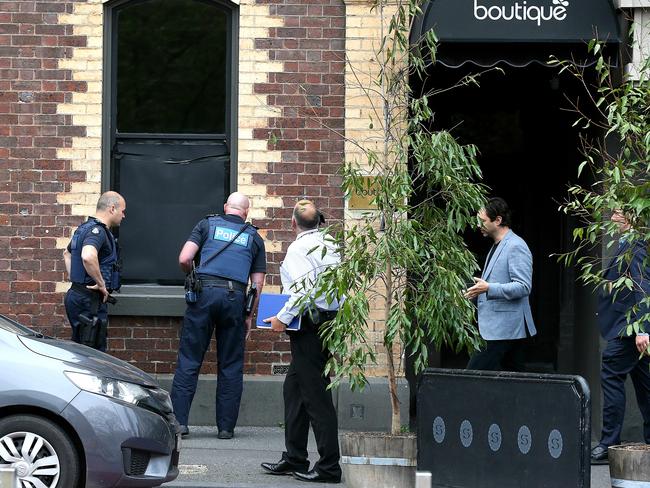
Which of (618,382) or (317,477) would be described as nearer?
(317,477)

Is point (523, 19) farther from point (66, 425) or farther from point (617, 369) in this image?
point (66, 425)

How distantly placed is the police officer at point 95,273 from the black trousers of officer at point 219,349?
0.69 m

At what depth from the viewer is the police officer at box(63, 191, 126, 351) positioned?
9422 millimetres

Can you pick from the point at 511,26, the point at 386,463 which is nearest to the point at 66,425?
the point at 386,463

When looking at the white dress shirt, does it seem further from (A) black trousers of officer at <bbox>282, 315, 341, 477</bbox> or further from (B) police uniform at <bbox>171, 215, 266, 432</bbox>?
(B) police uniform at <bbox>171, 215, 266, 432</bbox>

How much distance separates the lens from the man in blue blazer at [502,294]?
8.81 meters

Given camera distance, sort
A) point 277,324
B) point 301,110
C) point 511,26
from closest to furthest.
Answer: point 277,324
point 511,26
point 301,110

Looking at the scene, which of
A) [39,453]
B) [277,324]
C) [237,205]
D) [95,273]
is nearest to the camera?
[39,453]

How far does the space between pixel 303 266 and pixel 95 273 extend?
2.09 meters

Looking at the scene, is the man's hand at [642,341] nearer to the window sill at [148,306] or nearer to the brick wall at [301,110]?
the brick wall at [301,110]

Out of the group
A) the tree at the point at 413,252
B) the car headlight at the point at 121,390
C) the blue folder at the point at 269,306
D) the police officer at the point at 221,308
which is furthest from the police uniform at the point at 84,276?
the tree at the point at 413,252

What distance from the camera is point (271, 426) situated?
10227 mm

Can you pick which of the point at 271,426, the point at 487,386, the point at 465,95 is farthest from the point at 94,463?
the point at 465,95

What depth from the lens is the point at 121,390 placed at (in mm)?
7027
